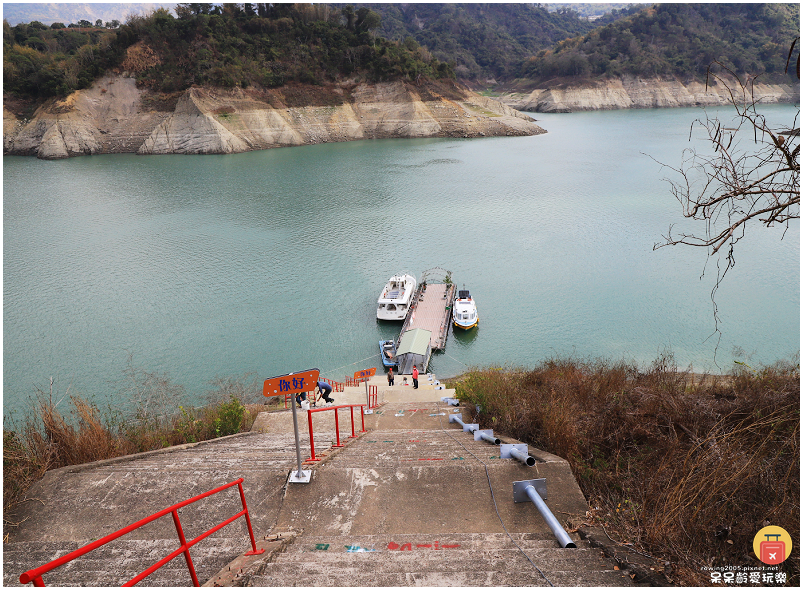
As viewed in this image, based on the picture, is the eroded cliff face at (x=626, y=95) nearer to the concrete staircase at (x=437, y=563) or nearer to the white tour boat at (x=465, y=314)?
the white tour boat at (x=465, y=314)

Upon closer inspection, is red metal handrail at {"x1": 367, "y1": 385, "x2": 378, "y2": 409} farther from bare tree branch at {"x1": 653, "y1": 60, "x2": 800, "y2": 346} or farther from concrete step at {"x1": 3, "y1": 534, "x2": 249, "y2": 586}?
bare tree branch at {"x1": 653, "y1": 60, "x2": 800, "y2": 346}

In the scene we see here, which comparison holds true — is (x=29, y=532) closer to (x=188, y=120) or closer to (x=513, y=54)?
(x=188, y=120)

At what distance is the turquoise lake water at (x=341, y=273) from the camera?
2248 cm

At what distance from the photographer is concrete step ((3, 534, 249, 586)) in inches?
185

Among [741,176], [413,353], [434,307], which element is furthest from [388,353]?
A: [741,176]

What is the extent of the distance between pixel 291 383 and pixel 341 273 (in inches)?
1019

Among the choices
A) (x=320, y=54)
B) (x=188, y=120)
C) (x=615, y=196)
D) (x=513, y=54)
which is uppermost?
(x=513, y=54)

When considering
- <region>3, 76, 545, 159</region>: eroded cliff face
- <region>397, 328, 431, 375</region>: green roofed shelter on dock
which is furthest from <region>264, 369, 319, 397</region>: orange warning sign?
<region>3, 76, 545, 159</region>: eroded cliff face

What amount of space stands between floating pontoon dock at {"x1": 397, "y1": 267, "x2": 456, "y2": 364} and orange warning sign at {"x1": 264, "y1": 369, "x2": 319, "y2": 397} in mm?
16768

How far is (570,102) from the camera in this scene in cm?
12762

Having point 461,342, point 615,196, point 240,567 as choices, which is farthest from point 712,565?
point 615,196

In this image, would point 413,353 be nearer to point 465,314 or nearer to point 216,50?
point 465,314

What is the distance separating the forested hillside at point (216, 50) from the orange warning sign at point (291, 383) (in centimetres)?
8661

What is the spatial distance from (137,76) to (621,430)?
97.2 meters
